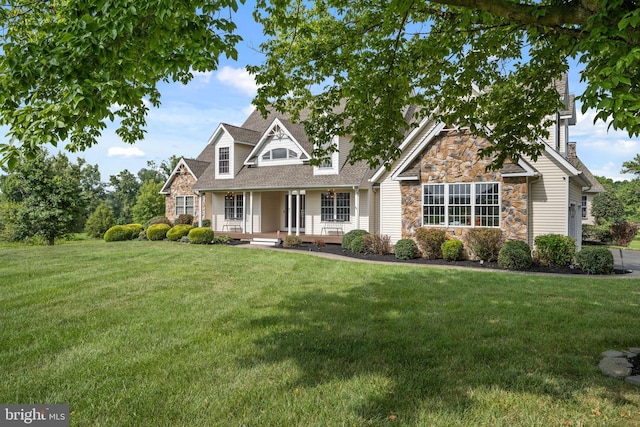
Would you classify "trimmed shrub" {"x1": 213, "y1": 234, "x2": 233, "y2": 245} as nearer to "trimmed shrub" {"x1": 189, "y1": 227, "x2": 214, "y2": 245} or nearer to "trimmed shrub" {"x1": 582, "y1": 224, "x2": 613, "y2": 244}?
"trimmed shrub" {"x1": 189, "y1": 227, "x2": 214, "y2": 245}

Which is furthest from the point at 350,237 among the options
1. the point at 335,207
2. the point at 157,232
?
the point at 157,232

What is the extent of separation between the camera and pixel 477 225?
1490cm

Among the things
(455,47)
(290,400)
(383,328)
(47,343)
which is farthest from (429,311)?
(47,343)

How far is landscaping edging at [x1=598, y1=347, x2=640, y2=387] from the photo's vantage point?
4.46 m

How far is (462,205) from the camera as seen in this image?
1524 cm

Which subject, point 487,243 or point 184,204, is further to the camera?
point 184,204

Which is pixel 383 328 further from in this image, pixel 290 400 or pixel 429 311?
pixel 290 400

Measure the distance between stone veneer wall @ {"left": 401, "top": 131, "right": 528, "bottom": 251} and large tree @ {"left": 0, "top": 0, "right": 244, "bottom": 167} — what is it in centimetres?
1194

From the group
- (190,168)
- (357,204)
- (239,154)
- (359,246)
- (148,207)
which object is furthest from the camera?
(148,207)

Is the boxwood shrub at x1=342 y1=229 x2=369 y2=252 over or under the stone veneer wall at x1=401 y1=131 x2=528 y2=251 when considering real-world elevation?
under

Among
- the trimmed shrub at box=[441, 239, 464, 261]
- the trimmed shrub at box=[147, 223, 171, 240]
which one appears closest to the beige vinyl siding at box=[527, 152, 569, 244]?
the trimmed shrub at box=[441, 239, 464, 261]

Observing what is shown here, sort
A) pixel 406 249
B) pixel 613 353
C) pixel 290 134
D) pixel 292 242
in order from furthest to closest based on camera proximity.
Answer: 1. pixel 290 134
2. pixel 292 242
3. pixel 406 249
4. pixel 613 353

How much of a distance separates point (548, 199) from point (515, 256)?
9.81ft

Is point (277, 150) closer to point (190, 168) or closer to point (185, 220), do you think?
point (190, 168)
